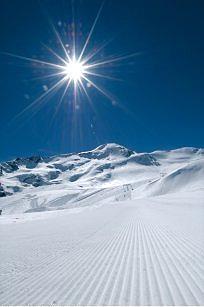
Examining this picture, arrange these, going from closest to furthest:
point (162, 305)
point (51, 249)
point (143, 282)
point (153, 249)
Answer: point (162, 305), point (143, 282), point (153, 249), point (51, 249)

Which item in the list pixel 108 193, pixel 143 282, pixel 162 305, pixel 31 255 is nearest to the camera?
pixel 162 305

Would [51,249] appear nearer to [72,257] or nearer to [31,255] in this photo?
[31,255]

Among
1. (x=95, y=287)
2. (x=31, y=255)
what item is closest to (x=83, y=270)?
(x=95, y=287)

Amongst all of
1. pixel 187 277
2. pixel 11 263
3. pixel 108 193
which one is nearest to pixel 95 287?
pixel 187 277

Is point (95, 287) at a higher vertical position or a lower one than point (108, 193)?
lower

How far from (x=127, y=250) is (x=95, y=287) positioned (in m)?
3.93

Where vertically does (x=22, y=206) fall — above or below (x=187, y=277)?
above

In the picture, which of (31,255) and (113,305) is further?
(31,255)

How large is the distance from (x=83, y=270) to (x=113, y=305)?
2.84 meters

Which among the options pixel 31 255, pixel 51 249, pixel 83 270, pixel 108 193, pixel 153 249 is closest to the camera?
pixel 83 270

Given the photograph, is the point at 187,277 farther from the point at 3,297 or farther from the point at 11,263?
the point at 11,263

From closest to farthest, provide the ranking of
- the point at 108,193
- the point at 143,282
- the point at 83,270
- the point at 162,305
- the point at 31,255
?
the point at 162,305 → the point at 143,282 → the point at 83,270 → the point at 31,255 → the point at 108,193

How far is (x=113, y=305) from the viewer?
198 inches

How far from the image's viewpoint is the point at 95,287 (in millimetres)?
6105
